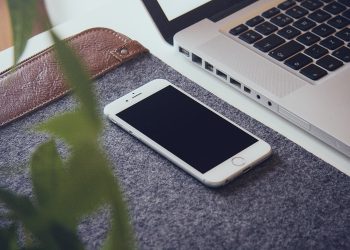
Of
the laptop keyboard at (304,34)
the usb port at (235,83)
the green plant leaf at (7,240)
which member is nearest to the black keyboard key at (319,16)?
the laptop keyboard at (304,34)

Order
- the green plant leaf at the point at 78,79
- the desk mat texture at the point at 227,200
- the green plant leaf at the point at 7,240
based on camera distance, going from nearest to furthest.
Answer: the green plant leaf at the point at 78,79 → the green plant leaf at the point at 7,240 → the desk mat texture at the point at 227,200

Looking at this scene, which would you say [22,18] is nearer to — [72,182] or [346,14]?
[72,182]

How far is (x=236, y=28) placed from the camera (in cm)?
58

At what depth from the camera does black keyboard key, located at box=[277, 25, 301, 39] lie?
1.87ft

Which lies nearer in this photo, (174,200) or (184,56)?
(174,200)

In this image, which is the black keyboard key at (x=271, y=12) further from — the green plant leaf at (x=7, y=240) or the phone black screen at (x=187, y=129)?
the green plant leaf at (x=7, y=240)

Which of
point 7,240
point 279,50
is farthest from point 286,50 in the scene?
point 7,240

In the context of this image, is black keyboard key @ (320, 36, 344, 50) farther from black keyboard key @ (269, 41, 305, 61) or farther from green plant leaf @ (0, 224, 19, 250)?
green plant leaf @ (0, 224, 19, 250)

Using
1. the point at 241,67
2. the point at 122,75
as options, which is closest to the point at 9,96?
the point at 122,75

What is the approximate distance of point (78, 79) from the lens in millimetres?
178

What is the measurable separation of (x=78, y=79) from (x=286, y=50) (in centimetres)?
40

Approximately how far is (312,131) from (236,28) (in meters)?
0.14

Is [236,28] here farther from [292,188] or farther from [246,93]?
[292,188]

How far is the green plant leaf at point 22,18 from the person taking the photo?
189 millimetres
